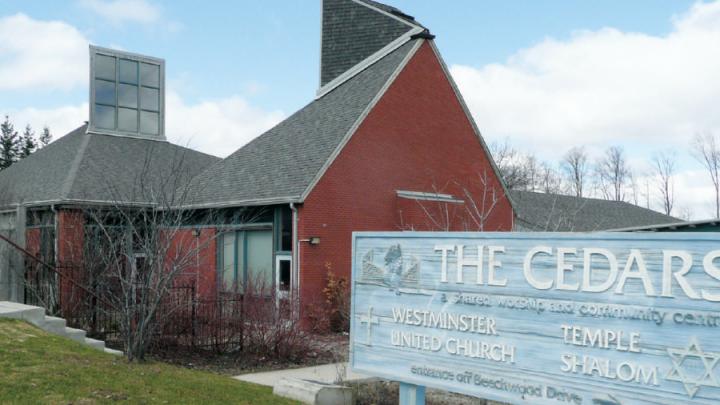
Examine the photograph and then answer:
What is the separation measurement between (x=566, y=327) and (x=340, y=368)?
674 cm

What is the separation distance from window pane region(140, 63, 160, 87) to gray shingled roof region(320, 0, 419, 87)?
8.23 meters

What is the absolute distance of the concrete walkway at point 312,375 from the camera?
11.6 meters

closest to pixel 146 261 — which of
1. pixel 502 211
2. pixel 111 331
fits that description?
pixel 111 331

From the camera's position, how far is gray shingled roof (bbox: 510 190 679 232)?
36.9 metres

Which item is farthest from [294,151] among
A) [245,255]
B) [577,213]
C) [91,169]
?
[577,213]

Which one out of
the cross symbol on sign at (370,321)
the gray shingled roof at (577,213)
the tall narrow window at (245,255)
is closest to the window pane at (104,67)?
the tall narrow window at (245,255)

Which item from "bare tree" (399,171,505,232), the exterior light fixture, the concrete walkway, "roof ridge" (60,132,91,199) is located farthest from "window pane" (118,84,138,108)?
the concrete walkway

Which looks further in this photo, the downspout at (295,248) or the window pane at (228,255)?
the window pane at (228,255)

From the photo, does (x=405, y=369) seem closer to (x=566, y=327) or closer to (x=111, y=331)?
(x=566, y=327)

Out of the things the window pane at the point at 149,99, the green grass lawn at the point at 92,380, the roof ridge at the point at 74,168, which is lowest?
the green grass lawn at the point at 92,380

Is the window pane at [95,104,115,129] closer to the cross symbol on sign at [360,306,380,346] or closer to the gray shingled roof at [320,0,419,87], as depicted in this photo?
the gray shingled roof at [320,0,419,87]

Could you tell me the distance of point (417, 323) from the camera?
8.16 meters

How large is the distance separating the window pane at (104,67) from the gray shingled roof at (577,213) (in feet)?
62.6

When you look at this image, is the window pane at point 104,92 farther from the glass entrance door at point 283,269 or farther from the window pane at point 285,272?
the window pane at point 285,272
